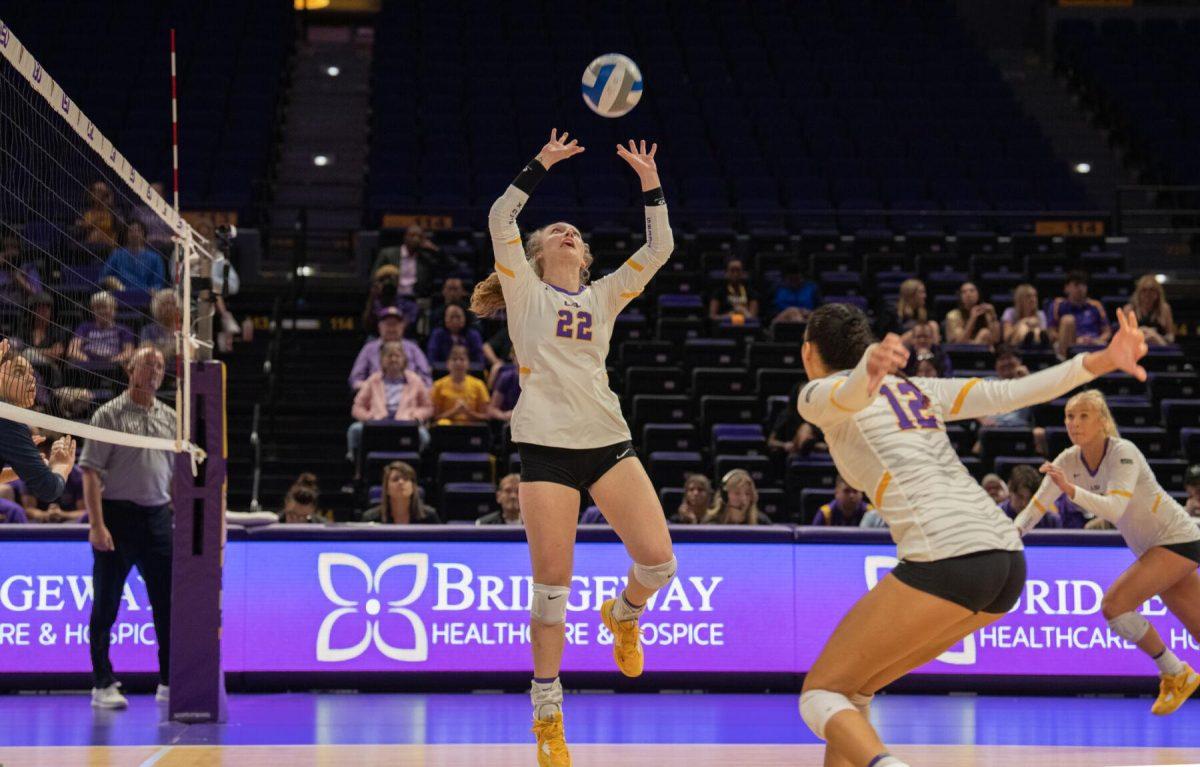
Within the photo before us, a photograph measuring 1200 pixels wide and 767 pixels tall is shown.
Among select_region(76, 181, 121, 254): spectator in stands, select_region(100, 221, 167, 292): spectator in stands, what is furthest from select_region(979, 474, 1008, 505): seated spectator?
select_region(76, 181, 121, 254): spectator in stands

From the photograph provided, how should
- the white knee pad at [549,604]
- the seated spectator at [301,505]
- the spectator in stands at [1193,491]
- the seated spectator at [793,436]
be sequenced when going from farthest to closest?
the seated spectator at [793,436] → the spectator in stands at [1193,491] → the seated spectator at [301,505] → the white knee pad at [549,604]

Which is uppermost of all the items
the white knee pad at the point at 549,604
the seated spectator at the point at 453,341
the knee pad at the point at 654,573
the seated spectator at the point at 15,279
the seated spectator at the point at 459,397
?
the seated spectator at the point at 15,279

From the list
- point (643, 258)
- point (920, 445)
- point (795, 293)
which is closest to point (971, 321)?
point (795, 293)

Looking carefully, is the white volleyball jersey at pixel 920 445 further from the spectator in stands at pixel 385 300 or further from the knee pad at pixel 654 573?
the spectator in stands at pixel 385 300

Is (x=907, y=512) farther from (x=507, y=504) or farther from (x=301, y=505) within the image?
(x=301, y=505)

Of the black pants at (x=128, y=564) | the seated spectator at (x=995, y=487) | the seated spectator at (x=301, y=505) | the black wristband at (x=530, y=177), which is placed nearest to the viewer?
the black wristband at (x=530, y=177)

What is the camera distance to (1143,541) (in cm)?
775

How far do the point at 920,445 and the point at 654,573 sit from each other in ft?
5.77

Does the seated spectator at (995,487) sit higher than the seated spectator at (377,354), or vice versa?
the seated spectator at (377,354)

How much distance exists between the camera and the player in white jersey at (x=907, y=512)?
168 inches

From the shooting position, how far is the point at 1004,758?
6.80 m

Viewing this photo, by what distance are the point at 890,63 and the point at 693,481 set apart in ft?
40.3

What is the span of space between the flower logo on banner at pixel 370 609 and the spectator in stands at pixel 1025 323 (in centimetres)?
723

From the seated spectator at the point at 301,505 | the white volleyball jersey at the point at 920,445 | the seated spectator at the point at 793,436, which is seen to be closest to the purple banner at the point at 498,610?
the seated spectator at the point at 301,505
